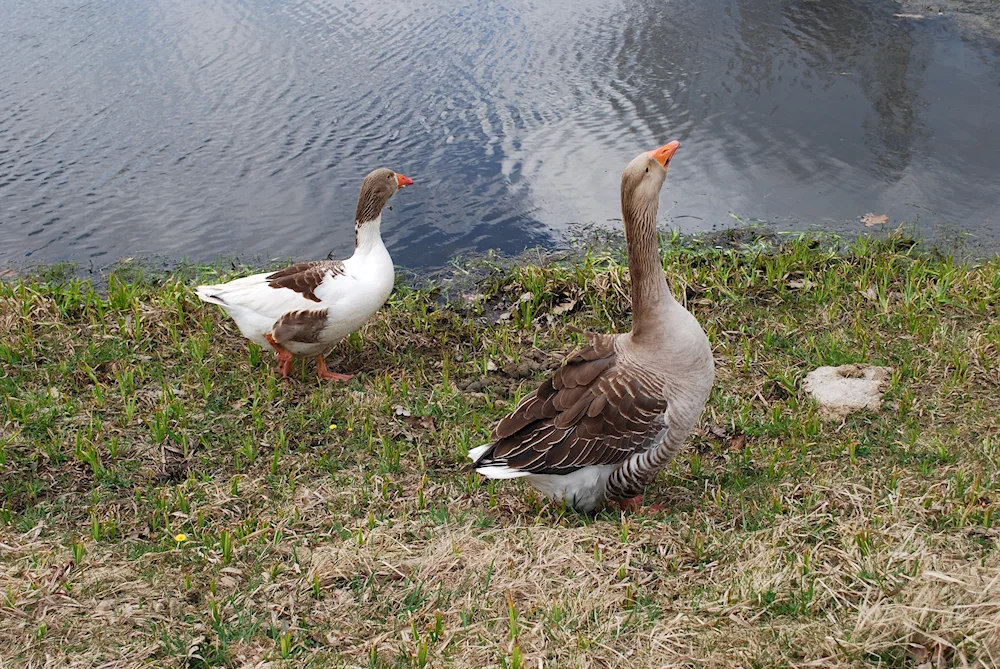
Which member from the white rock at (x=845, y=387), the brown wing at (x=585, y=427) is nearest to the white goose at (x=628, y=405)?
the brown wing at (x=585, y=427)

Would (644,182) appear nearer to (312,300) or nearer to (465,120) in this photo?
(312,300)

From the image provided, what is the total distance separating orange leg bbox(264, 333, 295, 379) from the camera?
5.43 metres

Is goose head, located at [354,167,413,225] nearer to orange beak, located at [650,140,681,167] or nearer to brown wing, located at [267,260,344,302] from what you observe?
brown wing, located at [267,260,344,302]

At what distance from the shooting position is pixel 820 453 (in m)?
4.32

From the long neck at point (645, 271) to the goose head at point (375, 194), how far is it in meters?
2.21

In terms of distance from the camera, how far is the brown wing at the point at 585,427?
3.88m

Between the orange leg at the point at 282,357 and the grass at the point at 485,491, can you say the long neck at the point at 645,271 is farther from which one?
the orange leg at the point at 282,357

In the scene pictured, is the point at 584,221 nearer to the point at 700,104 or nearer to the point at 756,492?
the point at 700,104

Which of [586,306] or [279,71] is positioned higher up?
[279,71]

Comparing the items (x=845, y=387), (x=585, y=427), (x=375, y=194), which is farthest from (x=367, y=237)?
(x=845, y=387)

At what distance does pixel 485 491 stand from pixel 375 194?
2418 millimetres

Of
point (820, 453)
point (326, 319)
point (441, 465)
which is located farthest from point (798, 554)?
point (326, 319)

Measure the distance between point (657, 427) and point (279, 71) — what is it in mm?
7997

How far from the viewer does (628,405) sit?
389 centimetres
